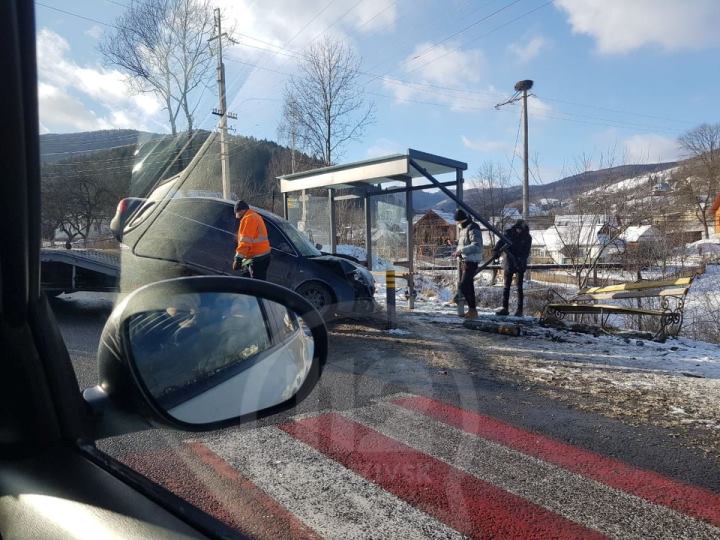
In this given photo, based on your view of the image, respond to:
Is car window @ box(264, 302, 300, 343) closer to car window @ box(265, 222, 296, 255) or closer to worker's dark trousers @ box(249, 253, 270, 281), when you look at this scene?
worker's dark trousers @ box(249, 253, 270, 281)

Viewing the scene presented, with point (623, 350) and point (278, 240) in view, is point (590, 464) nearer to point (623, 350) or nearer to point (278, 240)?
point (623, 350)

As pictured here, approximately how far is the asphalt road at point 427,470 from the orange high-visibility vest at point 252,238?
259 centimetres

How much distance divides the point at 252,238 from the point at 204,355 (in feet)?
16.2

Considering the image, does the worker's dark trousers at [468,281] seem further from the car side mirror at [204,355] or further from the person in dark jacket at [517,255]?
the car side mirror at [204,355]

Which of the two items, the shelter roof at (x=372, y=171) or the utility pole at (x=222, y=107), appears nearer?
the utility pole at (x=222, y=107)

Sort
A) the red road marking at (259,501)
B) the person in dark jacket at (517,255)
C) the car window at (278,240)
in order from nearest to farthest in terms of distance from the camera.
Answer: the red road marking at (259,501) → the car window at (278,240) → the person in dark jacket at (517,255)

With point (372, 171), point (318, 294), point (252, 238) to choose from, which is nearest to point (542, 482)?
point (252, 238)

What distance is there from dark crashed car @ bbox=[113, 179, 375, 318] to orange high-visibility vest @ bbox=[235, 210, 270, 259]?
0.51 metres

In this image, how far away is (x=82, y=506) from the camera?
1.17 metres

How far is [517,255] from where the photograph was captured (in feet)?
30.7

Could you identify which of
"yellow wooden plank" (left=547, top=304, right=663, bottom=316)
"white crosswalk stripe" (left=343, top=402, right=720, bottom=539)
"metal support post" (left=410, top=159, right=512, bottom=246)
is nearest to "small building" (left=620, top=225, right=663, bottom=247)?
"metal support post" (left=410, top=159, right=512, bottom=246)

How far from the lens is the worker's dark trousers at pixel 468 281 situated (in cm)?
897

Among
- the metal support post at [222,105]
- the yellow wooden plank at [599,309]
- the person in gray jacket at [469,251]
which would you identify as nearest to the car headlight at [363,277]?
the person in gray jacket at [469,251]

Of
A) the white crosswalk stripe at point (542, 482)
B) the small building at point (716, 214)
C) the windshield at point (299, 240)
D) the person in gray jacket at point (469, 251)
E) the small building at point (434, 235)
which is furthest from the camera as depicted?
the small building at point (716, 214)
